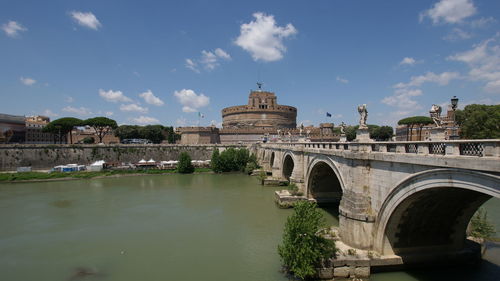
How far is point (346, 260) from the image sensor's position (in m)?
9.00

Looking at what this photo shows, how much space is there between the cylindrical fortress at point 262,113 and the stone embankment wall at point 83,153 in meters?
13.4

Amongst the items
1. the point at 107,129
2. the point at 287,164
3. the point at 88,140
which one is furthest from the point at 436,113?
the point at 88,140

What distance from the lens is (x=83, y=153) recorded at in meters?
42.4

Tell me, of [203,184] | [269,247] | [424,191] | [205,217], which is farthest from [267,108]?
[424,191]

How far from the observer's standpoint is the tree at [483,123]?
24938mm

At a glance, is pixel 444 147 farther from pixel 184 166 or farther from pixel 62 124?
pixel 62 124

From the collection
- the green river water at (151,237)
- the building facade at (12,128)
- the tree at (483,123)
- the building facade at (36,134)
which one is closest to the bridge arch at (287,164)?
the green river water at (151,237)

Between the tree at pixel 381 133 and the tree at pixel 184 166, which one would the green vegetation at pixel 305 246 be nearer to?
the tree at pixel 184 166

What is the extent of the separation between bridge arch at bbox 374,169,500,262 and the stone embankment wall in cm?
4030

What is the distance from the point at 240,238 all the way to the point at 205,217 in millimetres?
4474

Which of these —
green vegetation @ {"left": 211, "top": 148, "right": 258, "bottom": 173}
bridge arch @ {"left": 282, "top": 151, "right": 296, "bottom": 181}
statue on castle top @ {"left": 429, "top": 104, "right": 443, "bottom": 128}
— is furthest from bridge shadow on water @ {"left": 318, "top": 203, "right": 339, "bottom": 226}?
green vegetation @ {"left": 211, "top": 148, "right": 258, "bottom": 173}

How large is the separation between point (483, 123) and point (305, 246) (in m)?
26.4

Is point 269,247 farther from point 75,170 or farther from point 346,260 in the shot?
point 75,170

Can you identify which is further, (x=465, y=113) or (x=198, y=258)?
(x=465, y=113)
